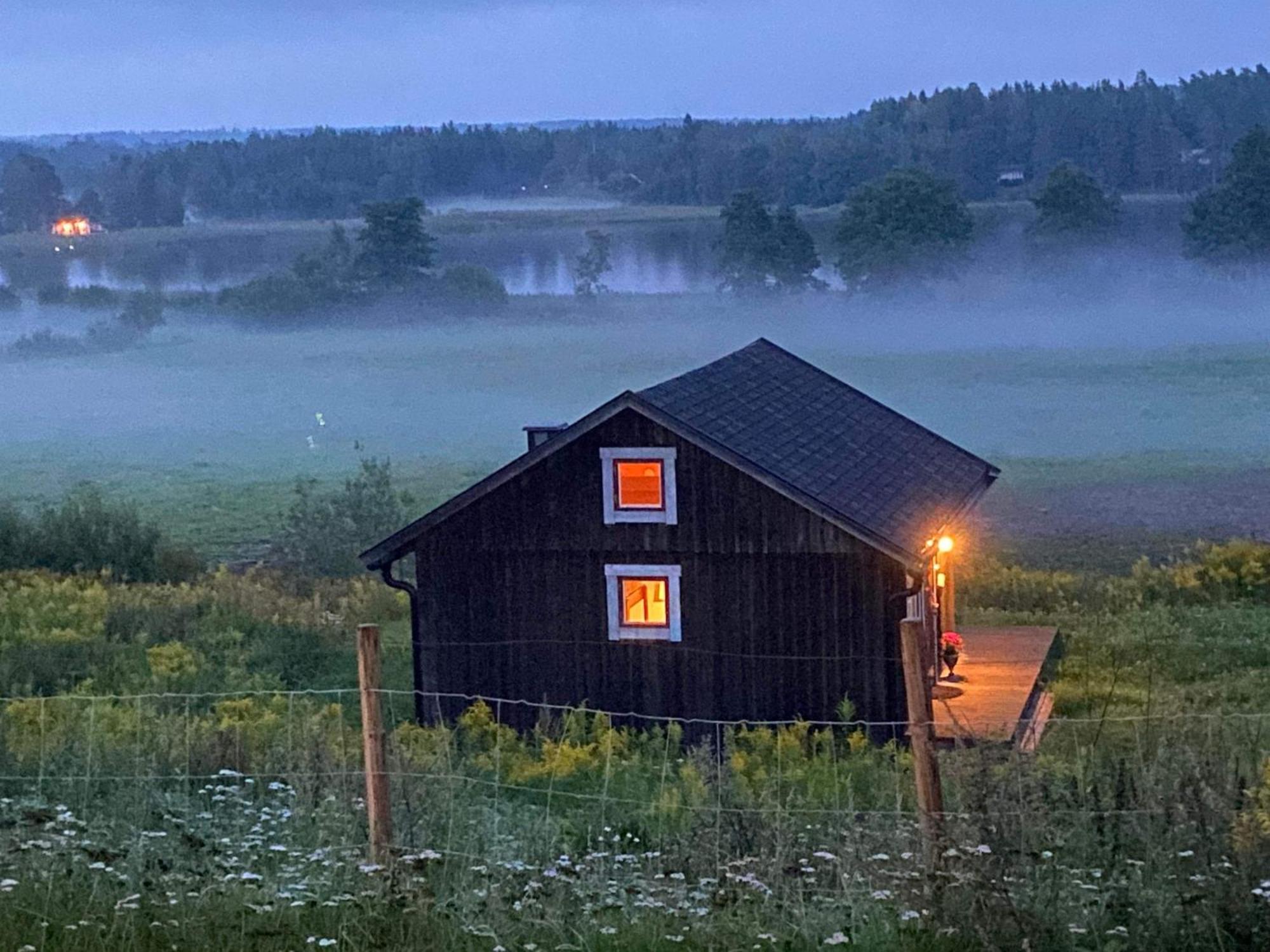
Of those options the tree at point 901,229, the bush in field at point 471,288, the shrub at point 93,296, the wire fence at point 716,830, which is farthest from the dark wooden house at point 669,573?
the shrub at point 93,296

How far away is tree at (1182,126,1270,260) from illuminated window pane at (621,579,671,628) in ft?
315

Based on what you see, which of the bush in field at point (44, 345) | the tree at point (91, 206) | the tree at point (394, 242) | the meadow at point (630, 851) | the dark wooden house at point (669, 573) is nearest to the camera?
the meadow at point (630, 851)

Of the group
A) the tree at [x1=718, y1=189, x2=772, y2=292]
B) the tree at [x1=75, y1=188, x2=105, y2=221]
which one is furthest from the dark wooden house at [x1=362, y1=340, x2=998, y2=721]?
the tree at [x1=75, y1=188, x2=105, y2=221]

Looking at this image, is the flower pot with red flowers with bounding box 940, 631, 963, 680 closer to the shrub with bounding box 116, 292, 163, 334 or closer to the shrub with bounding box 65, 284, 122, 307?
the shrub with bounding box 116, 292, 163, 334

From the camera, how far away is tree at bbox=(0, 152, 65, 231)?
156875 millimetres

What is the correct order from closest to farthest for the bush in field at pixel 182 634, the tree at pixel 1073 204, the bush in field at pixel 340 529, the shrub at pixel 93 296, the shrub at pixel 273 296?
the bush in field at pixel 182 634 → the bush in field at pixel 340 529 → the tree at pixel 1073 204 → the shrub at pixel 273 296 → the shrub at pixel 93 296

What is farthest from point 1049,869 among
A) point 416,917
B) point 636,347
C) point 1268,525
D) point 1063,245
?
point 1063,245

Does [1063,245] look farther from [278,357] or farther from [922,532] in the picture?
[922,532]

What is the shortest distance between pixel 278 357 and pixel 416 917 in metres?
108

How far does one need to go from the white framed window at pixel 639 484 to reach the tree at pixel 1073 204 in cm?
10492

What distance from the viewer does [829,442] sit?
23344 millimetres

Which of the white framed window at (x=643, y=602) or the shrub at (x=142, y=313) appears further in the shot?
the shrub at (x=142, y=313)

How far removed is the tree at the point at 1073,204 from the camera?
397 feet

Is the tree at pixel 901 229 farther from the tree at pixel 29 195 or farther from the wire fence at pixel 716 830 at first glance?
the wire fence at pixel 716 830
